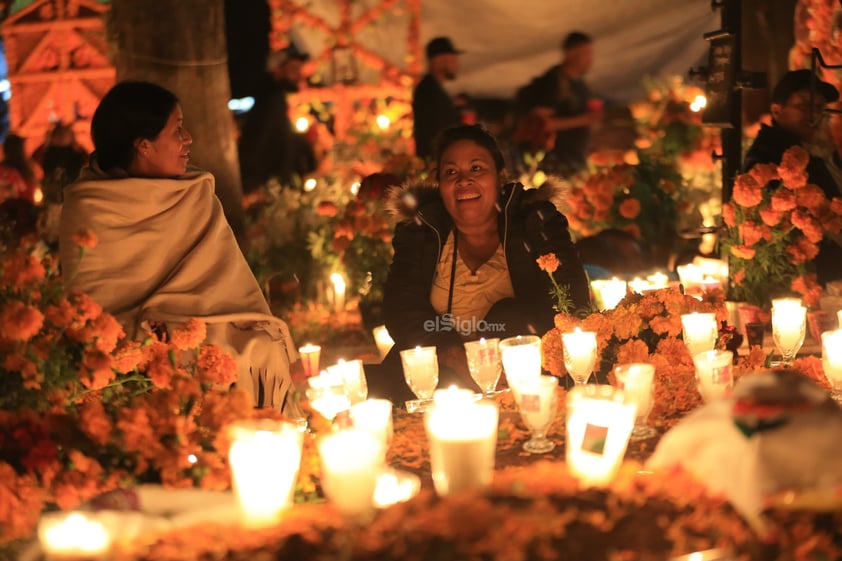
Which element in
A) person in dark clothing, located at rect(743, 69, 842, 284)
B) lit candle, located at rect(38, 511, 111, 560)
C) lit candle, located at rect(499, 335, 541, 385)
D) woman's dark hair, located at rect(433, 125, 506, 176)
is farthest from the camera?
person in dark clothing, located at rect(743, 69, 842, 284)

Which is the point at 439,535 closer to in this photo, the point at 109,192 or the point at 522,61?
the point at 109,192

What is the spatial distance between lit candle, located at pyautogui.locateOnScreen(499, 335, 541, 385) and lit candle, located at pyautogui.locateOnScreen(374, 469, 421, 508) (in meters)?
0.83

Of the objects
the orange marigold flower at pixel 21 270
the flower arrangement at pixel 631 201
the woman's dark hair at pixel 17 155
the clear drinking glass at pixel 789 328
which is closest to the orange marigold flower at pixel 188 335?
the orange marigold flower at pixel 21 270

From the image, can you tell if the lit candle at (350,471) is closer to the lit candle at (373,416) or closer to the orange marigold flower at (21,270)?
the lit candle at (373,416)

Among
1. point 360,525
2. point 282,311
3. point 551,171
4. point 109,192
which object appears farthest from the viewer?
point 551,171

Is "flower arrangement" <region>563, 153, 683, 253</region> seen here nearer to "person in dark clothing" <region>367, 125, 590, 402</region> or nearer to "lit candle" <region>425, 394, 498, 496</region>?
"person in dark clothing" <region>367, 125, 590, 402</region>

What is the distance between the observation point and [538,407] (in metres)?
2.86

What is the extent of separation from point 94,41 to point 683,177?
5.10m

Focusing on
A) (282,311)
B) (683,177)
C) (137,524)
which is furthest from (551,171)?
(137,524)

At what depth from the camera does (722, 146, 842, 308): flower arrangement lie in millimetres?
4426

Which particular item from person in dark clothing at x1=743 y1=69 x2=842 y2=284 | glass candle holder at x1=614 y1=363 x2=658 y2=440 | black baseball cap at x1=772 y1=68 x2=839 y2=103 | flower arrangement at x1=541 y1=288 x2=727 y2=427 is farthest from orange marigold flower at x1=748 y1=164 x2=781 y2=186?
glass candle holder at x1=614 y1=363 x2=658 y2=440

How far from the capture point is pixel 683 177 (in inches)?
272

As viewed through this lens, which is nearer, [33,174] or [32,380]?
[32,380]

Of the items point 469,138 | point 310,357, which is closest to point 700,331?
point 469,138
